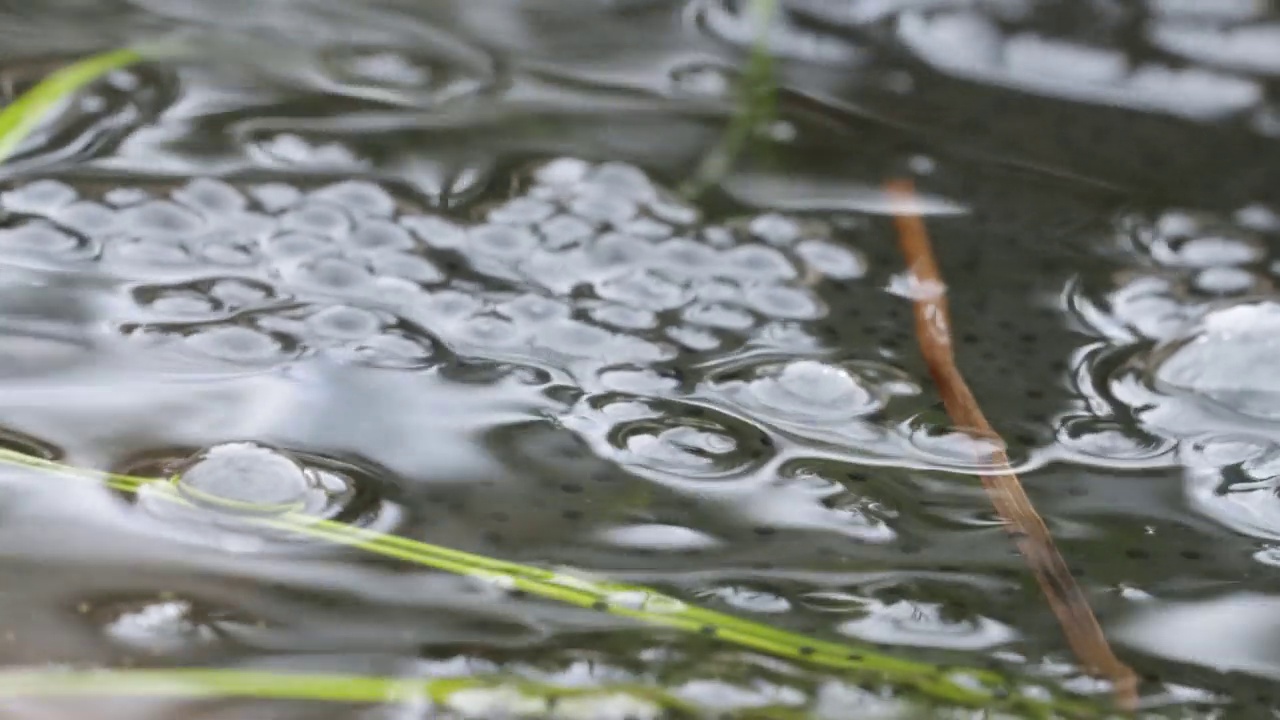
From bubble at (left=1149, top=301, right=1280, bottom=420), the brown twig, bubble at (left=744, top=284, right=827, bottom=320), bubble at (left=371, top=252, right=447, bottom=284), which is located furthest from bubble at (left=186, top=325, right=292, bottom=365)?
bubble at (left=1149, top=301, right=1280, bottom=420)

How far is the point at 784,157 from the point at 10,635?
2.28ft

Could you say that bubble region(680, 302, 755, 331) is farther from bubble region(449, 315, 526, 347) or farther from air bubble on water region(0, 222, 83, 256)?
air bubble on water region(0, 222, 83, 256)

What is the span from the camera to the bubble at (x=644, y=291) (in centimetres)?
91

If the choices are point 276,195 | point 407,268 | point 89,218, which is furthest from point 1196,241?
point 89,218

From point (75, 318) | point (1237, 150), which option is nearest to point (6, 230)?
point (75, 318)

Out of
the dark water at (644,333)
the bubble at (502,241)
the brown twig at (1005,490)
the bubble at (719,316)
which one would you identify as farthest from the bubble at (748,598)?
the bubble at (502,241)

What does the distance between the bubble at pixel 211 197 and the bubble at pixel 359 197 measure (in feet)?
0.19

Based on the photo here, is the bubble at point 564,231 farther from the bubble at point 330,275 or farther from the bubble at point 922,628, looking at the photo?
the bubble at point 922,628

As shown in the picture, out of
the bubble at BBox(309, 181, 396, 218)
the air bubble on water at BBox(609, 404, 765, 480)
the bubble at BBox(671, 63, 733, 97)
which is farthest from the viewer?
the bubble at BBox(671, 63, 733, 97)

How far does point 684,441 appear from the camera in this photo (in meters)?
0.78

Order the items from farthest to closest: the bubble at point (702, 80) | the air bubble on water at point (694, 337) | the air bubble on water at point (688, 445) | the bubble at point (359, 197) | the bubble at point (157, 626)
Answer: the bubble at point (702, 80)
the bubble at point (359, 197)
the air bubble on water at point (694, 337)
the air bubble on water at point (688, 445)
the bubble at point (157, 626)

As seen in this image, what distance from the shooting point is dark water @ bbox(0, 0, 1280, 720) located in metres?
0.66

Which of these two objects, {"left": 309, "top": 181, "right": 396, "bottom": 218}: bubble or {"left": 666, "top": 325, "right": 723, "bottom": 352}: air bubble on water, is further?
{"left": 309, "top": 181, "right": 396, "bottom": 218}: bubble

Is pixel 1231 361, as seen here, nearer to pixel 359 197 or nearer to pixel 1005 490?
pixel 1005 490
